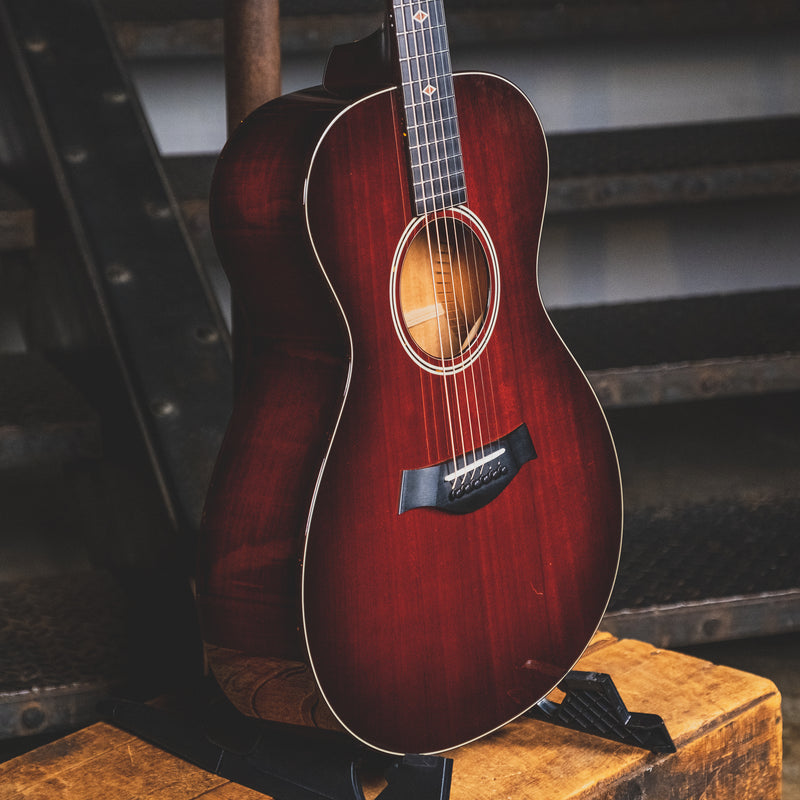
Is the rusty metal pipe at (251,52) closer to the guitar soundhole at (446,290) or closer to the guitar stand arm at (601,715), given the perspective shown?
the guitar soundhole at (446,290)

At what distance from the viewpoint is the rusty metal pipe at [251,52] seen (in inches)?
37.3

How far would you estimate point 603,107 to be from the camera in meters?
1.89

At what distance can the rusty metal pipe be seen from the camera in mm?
947

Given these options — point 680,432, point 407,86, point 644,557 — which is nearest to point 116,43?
point 407,86

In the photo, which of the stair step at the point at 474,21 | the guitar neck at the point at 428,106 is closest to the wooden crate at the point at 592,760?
the guitar neck at the point at 428,106

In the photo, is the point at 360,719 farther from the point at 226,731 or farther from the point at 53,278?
the point at 53,278

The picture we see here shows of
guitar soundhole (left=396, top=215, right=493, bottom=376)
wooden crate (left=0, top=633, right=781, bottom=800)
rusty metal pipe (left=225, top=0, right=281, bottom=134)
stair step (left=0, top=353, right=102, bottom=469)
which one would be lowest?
wooden crate (left=0, top=633, right=781, bottom=800)

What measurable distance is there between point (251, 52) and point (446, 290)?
30 cm

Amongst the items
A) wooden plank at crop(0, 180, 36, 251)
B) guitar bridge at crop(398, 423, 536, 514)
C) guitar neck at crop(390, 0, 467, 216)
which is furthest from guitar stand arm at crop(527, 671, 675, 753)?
wooden plank at crop(0, 180, 36, 251)

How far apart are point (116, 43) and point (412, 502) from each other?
83cm

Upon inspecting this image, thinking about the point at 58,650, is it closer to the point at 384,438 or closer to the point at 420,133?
the point at 384,438

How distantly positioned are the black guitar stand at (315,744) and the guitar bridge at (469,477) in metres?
0.19

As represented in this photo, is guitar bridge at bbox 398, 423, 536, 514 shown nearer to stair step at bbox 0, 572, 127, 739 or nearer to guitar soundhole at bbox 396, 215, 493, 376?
guitar soundhole at bbox 396, 215, 493, 376

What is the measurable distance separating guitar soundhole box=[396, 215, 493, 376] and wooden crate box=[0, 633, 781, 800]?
0.35 m
